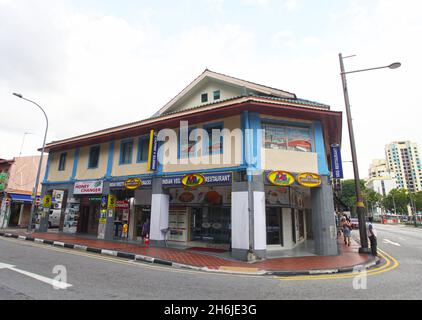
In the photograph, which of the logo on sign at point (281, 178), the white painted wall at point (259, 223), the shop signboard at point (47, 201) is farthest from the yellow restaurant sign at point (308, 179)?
the shop signboard at point (47, 201)

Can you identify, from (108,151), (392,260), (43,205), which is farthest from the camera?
(43,205)

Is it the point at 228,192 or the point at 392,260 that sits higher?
the point at 228,192

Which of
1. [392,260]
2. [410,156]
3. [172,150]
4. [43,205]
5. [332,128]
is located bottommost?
[392,260]

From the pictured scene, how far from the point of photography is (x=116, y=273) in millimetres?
7324

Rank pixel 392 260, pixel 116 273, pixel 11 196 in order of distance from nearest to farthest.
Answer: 1. pixel 116 273
2. pixel 392 260
3. pixel 11 196

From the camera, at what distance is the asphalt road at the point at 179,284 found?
17.5ft

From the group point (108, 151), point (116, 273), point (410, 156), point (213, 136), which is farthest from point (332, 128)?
point (410, 156)

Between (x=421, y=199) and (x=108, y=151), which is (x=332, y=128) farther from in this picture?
(x=421, y=199)

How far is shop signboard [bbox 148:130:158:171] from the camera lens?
46.4ft

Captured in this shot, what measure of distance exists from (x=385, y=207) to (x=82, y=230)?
94984 millimetres

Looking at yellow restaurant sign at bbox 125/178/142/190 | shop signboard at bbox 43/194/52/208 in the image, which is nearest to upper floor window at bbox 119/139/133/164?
yellow restaurant sign at bbox 125/178/142/190

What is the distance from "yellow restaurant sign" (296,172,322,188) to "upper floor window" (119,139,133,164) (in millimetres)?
10608

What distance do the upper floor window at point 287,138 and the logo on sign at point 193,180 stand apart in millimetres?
3603

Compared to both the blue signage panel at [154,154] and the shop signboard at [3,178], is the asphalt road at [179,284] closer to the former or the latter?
the blue signage panel at [154,154]
